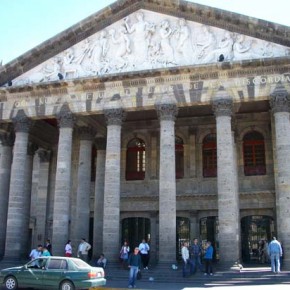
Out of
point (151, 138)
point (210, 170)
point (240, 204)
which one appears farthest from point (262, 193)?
point (151, 138)

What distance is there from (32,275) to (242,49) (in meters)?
15.2

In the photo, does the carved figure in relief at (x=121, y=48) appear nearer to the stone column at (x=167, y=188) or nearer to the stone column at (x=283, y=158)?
the stone column at (x=167, y=188)

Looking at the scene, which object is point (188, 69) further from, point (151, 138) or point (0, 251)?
point (0, 251)

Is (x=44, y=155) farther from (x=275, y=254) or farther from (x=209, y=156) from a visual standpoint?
(x=275, y=254)

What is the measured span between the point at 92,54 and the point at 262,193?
514 inches

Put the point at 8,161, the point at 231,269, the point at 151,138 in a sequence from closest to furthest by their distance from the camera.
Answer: the point at 231,269, the point at 8,161, the point at 151,138

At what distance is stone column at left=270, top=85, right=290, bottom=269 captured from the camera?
2039 cm

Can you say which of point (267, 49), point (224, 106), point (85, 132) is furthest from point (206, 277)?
point (85, 132)

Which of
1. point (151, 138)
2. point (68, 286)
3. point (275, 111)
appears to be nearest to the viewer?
point (68, 286)

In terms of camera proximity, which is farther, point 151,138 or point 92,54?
point 151,138

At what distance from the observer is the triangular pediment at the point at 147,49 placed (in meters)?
22.8

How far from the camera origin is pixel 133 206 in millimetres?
28203

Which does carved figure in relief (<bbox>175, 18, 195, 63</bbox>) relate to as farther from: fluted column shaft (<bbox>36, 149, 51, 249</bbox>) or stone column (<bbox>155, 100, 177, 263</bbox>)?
fluted column shaft (<bbox>36, 149, 51, 249</bbox>)

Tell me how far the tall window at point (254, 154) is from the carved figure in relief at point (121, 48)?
9384 millimetres
